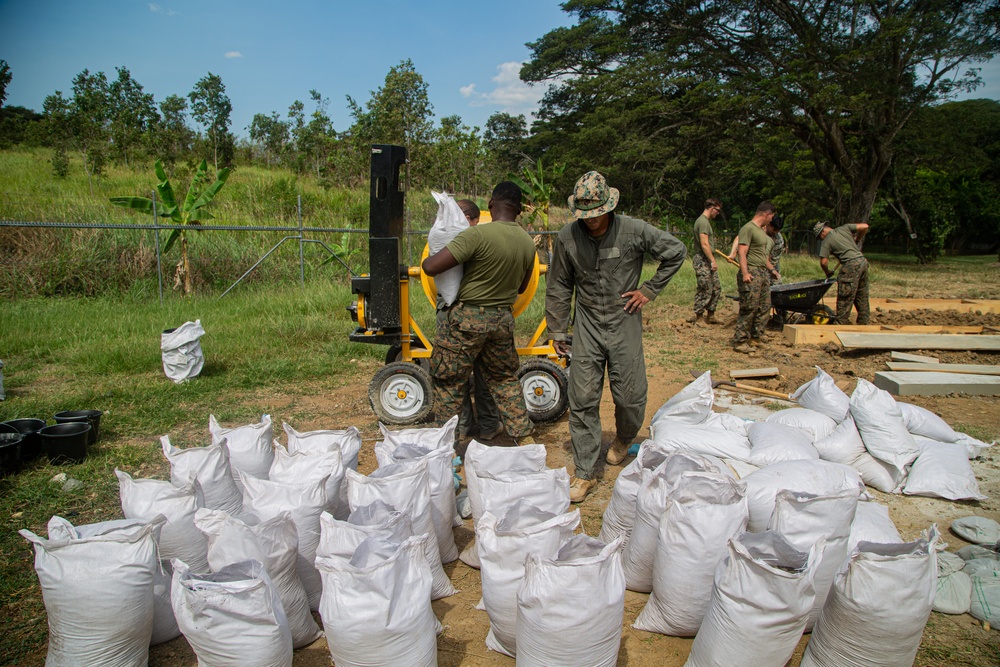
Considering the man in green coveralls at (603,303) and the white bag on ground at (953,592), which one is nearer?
the white bag on ground at (953,592)

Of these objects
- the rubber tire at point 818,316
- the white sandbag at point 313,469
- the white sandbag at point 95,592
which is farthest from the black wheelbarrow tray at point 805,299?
the white sandbag at point 95,592

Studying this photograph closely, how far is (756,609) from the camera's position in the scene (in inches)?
82.1

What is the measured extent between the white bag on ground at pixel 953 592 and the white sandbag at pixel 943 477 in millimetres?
1003

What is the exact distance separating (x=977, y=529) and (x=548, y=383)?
2889 mm

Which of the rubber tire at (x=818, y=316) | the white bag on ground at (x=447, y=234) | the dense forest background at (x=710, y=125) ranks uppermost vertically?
the dense forest background at (x=710, y=125)

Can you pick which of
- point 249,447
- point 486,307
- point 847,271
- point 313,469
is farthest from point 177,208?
point 847,271

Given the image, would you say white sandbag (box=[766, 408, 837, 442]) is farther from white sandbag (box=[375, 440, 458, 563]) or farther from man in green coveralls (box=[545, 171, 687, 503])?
white sandbag (box=[375, 440, 458, 563])

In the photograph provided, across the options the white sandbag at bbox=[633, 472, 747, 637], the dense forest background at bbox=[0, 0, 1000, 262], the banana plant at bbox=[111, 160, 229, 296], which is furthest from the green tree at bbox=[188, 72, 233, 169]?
the white sandbag at bbox=[633, 472, 747, 637]

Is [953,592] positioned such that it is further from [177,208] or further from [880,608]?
[177,208]

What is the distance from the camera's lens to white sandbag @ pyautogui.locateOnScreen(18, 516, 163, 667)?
216 centimetres

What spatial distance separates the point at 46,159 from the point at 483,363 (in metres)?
20.1

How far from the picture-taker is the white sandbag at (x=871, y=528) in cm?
288

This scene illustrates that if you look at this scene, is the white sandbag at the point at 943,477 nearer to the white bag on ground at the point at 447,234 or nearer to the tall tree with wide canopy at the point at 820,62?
the white bag on ground at the point at 447,234

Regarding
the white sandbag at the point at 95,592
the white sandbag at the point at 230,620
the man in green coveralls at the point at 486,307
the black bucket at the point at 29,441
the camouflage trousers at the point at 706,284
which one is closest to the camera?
the white sandbag at the point at 230,620
